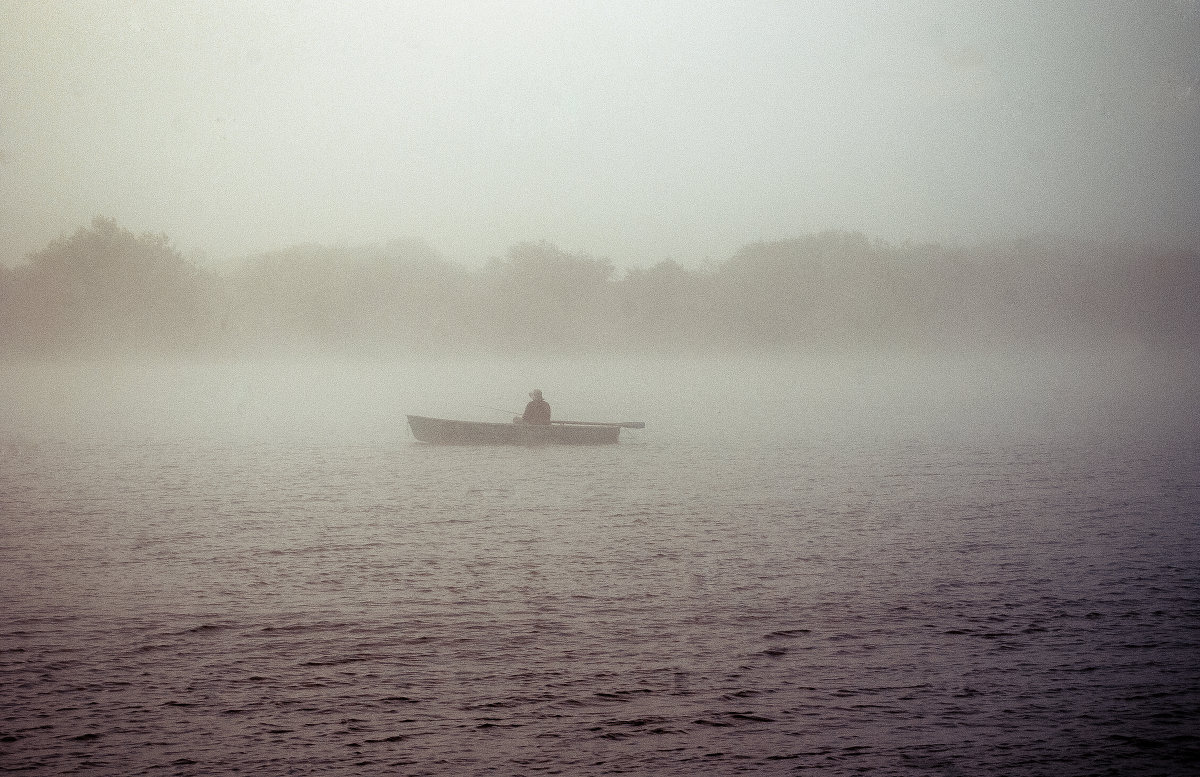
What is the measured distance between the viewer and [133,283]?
12162 cm

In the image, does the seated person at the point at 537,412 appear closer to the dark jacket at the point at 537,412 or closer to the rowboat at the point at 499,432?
the dark jacket at the point at 537,412

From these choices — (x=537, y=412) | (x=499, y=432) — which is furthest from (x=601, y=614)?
(x=499, y=432)

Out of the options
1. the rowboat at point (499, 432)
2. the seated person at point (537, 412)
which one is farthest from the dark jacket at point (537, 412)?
the rowboat at point (499, 432)

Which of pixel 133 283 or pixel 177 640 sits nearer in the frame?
pixel 177 640

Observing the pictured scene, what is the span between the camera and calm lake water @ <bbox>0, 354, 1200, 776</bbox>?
31.7 feet

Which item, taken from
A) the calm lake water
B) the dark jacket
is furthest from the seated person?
the calm lake water

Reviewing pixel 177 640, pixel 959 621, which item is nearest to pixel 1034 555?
pixel 959 621

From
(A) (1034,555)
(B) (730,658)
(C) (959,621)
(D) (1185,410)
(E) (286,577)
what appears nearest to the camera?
(B) (730,658)

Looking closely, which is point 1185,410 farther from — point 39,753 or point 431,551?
point 39,753

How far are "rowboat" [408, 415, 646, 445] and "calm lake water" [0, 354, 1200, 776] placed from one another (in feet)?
3.17

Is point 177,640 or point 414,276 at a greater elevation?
point 414,276

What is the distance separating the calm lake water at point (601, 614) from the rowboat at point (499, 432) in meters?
0.97

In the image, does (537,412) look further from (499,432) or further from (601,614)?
(601,614)

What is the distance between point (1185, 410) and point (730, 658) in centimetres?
4847
